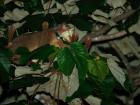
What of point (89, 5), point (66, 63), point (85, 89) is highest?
point (89, 5)

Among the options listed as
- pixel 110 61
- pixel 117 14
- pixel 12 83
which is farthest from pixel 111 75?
pixel 117 14

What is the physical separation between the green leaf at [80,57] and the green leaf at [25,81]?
0.53 feet

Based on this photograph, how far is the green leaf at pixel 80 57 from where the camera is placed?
91 cm

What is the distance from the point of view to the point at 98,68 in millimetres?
989

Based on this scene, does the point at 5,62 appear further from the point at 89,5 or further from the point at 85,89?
the point at 89,5

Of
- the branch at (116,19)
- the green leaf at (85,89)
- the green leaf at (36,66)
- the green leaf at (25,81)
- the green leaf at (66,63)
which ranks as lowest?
the green leaf at (85,89)

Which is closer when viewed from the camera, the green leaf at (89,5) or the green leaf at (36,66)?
the green leaf at (36,66)

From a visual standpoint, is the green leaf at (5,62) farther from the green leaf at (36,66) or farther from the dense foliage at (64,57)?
the green leaf at (36,66)

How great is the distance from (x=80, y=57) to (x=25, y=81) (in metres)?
0.20

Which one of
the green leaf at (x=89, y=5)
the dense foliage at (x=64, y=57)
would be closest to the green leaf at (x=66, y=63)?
the dense foliage at (x=64, y=57)

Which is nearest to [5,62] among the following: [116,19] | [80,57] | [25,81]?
[25,81]

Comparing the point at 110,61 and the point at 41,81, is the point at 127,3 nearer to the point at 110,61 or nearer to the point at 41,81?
the point at 110,61

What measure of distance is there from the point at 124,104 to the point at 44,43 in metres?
1.18

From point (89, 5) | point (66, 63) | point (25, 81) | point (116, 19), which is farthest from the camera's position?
point (116, 19)
